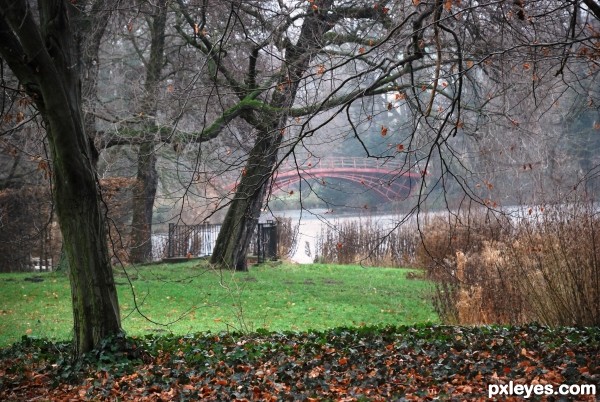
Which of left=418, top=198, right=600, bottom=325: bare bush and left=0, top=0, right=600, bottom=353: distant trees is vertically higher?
left=0, top=0, right=600, bottom=353: distant trees

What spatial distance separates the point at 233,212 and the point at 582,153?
1635 cm

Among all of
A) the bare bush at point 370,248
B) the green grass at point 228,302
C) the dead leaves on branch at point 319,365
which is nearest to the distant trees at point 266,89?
the dead leaves on branch at point 319,365

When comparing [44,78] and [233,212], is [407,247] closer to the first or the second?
[233,212]

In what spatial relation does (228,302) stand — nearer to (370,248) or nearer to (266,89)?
(266,89)

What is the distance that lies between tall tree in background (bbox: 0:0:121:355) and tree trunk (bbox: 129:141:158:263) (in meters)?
9.03

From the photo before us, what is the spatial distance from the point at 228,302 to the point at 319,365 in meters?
5.95

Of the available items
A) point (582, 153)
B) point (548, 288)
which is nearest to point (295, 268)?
point (548, 288)

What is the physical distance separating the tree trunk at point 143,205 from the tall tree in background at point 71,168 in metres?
9.03

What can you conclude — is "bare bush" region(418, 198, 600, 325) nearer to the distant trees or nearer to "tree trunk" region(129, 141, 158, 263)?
the distant trees

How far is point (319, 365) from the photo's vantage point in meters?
5.89

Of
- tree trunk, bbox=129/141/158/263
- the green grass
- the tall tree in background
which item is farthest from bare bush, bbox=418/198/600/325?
tree trunk, bbox=129/141/158/263

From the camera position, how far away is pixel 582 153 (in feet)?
86.8

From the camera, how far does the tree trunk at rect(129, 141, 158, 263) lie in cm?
1628

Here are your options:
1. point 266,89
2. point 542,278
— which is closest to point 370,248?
point 542,278
